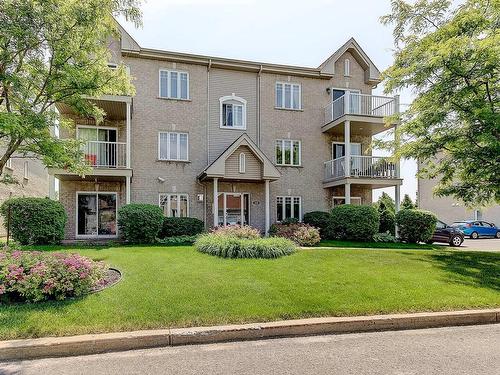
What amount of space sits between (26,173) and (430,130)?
27.0 m

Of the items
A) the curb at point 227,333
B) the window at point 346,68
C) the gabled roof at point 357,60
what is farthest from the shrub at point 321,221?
the curb at point 227,333

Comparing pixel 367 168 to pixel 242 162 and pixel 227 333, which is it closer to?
pixel 242 162

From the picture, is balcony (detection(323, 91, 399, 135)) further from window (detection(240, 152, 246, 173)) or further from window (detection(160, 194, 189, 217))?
window (detection(160, 194, 189, 217))

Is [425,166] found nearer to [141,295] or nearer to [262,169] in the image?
[262,169]

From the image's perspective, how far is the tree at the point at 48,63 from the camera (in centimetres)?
716

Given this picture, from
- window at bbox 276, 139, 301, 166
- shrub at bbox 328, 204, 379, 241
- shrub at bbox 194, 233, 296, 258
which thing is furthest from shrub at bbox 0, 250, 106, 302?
window at bbox 276, 139, 301, 166

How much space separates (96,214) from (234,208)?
692 cm

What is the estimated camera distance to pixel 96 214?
17188 millimetres

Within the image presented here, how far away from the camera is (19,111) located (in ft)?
25.4

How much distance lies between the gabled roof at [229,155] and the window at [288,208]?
2669 millimetres

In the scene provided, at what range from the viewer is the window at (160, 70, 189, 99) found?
18359 millimetres

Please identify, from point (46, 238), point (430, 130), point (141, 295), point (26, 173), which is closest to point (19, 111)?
point (141, 295)

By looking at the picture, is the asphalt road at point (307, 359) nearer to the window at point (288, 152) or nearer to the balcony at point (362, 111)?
the balcony at point (362, 111)

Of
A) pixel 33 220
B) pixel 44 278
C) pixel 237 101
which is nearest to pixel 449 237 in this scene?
pixel 237 101
